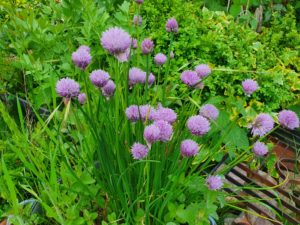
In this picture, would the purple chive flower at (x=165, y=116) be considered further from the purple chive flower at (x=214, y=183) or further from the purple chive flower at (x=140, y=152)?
the purple chive flower at (x=214, y=183)

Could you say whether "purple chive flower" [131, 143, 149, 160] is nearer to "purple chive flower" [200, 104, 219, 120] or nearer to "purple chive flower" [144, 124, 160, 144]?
"purple chive flower" [144, 124, 160, 144]

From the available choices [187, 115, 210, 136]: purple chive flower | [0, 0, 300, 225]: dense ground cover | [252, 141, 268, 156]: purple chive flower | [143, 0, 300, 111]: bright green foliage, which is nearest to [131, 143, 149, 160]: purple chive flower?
[0, 0, 300, 225]: dense ground cover

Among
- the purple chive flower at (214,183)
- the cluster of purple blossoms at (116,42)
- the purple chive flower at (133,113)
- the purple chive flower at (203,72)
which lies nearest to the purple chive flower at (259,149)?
the purple chive flower at (214,183)

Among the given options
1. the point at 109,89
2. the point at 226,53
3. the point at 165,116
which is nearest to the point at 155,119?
the point at 165,116

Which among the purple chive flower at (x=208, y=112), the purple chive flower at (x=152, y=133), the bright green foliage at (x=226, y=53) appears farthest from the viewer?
the bright green foliage at (x=226, y=53)

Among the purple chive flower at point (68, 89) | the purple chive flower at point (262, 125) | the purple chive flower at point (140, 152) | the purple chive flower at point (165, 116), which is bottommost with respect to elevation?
the purple chive flower at point (140, 152)

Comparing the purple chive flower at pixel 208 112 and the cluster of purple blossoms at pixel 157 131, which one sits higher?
the cluster of purple blossoms at pixel 157 131

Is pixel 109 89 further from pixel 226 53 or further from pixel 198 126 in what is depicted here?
pixel 226 53

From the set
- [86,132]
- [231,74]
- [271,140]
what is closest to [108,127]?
[86,132]

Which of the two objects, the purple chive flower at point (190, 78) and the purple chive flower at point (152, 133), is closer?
the purple chive flower at point (152, 133)
